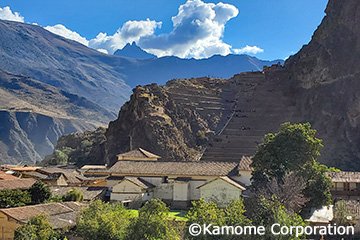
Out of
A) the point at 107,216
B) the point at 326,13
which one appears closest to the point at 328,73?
the point at 326,13

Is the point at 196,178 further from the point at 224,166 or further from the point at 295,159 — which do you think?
the point at 295,159

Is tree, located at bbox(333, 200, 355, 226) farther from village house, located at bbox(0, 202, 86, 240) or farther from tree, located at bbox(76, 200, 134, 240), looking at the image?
village house, located at bbox(0, 202, 86, 240)

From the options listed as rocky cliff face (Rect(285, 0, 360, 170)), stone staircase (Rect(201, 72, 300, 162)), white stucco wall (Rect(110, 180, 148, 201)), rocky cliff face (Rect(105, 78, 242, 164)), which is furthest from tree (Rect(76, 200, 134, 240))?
rocky cliff face (Rect(285, 0, 360, 170))

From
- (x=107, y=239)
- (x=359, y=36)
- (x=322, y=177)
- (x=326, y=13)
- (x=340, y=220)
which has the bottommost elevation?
(x=107, y=239)

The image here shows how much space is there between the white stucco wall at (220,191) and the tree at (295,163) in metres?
2.56

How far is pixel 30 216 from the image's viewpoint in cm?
2878

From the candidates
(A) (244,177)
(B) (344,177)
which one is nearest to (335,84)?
(B) (344,177)

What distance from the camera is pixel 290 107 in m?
86.6

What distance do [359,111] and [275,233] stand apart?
58.7m

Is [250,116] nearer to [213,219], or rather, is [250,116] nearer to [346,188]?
[346,188]

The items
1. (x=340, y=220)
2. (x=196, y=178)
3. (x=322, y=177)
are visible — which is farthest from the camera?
(x=196, y=178)

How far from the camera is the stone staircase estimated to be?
6931cm

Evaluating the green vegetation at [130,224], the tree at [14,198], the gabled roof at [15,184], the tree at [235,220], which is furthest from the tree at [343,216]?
the gabled roof at [15,184]

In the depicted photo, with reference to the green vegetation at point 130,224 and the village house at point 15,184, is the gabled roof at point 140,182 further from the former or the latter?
the green vegetation at point 130,224
